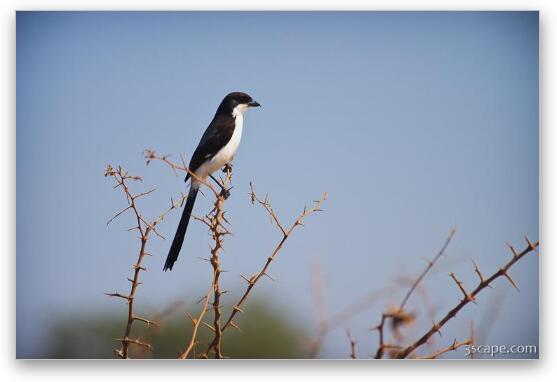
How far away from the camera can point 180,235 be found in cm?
285

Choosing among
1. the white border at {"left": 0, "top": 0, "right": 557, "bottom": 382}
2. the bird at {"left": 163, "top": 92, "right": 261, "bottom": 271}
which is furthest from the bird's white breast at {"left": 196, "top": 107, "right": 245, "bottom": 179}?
the white border at {"left": 0, "top": 0, "right": 557, "bottom": 382}

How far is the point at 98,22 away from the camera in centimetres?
293

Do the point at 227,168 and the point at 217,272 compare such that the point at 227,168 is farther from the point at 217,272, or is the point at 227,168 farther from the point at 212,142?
the point at 217,272

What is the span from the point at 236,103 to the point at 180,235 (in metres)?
0.70

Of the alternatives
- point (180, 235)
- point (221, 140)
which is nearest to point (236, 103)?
point (221, 140)

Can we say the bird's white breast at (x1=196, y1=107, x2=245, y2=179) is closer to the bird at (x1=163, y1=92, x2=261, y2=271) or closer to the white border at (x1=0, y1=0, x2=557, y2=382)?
the bird at (x1=163, y1=92, x2=261, y2=271)

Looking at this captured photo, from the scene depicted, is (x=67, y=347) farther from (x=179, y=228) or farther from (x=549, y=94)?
(x=549, y=94)

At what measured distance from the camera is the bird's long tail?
9.19ft

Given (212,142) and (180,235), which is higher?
(212,142)

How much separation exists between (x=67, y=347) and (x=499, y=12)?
7.38ft

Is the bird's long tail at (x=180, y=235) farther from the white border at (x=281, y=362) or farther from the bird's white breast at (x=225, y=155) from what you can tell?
the white border at (x=281, y=362)

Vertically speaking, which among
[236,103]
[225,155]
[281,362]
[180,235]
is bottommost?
[281,362]

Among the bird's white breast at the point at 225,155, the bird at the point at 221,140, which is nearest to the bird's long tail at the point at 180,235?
the bird at the point at 221,140

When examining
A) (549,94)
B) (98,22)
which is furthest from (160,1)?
(549,94)
